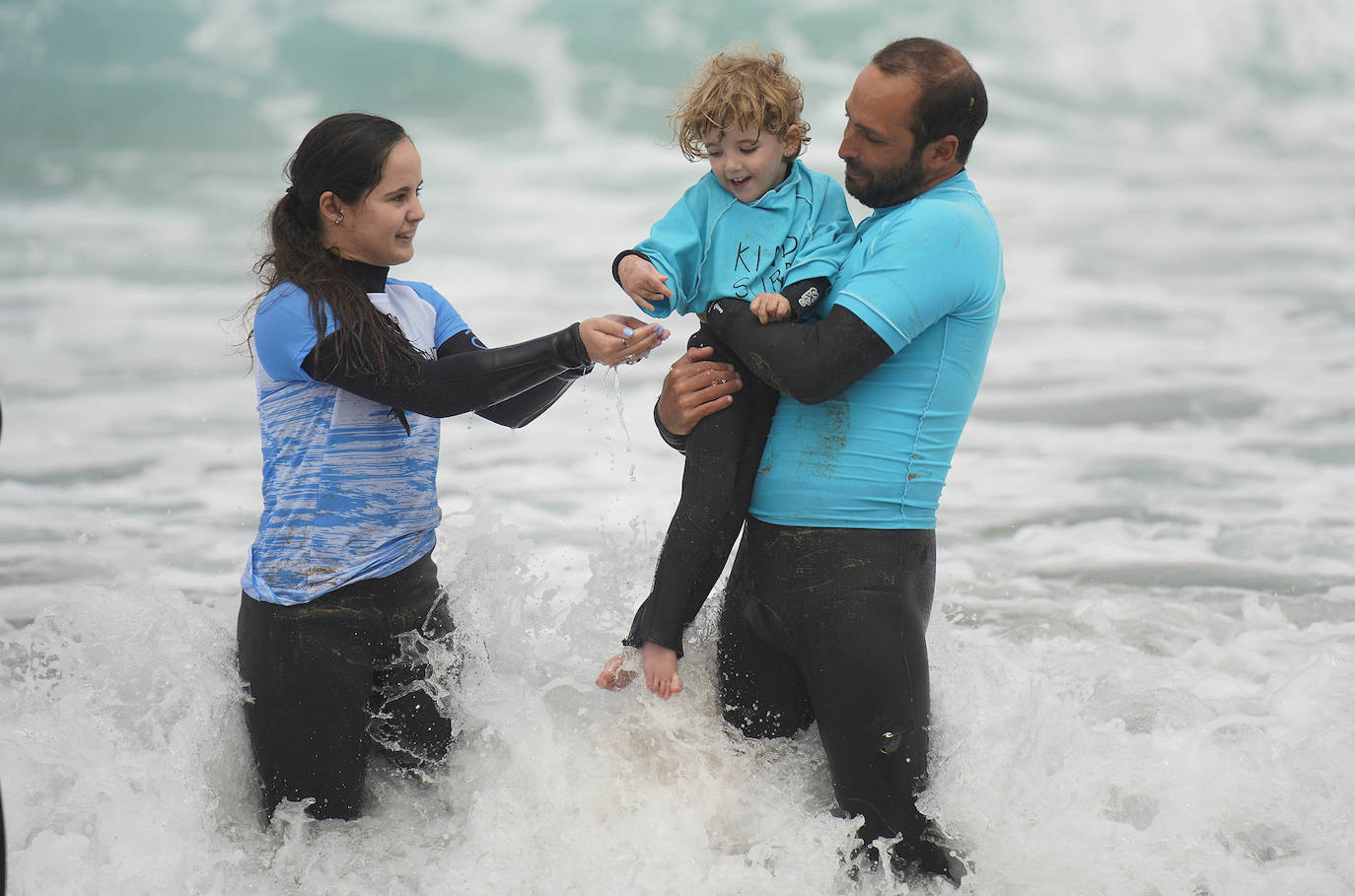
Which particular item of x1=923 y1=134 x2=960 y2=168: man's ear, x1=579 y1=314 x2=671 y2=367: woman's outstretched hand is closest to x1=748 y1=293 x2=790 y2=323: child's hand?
x1=579 y1=314 x2=671 y2=367: woman's outstretched hand

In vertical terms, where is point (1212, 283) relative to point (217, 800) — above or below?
above

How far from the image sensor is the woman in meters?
2.93

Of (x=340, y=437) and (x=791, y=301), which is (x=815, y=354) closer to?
(x=791, y=301)

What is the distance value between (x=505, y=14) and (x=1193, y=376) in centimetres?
1624

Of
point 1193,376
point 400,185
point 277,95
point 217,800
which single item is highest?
point 277,95

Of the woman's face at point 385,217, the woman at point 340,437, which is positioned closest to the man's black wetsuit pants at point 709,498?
the woman at point 340,437

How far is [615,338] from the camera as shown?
2924 millimetres

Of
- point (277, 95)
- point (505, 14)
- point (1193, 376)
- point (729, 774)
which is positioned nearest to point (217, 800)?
point (729, 774)

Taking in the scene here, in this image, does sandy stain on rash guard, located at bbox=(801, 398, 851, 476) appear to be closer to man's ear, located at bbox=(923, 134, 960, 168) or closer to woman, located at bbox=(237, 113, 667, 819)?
woman, located at bbox=(237, 113, 667, 819)

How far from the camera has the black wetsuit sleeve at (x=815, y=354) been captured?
2674mm

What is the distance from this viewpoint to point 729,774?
3.21 metres

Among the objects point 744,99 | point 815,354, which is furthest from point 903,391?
A: point 744,99

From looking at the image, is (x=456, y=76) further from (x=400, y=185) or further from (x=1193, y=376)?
(x=400, y=185)

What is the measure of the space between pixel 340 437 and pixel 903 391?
1312mm
